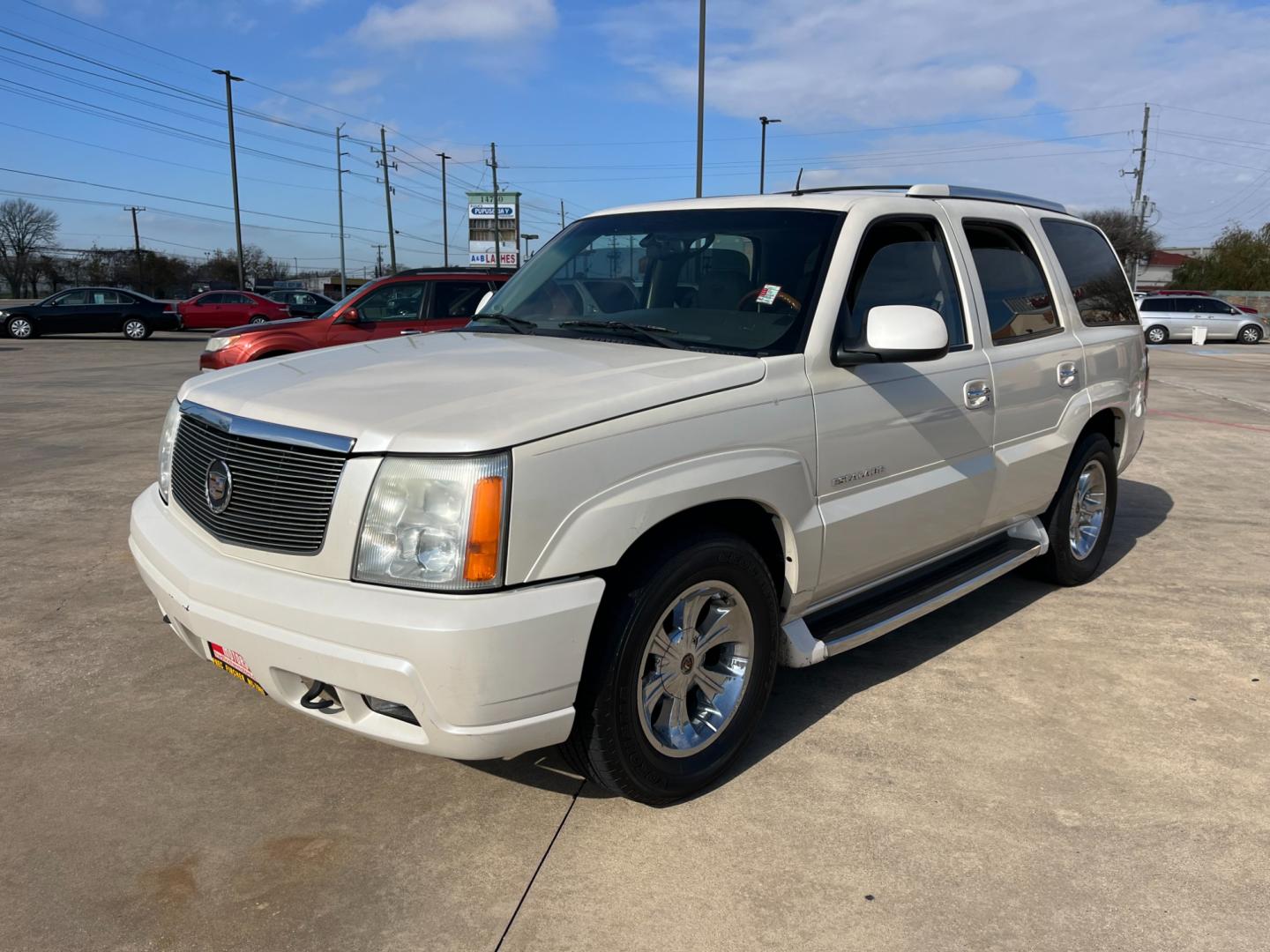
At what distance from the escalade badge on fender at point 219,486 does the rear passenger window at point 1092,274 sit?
13.0 feet

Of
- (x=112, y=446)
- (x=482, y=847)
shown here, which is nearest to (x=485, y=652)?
(x=482, y=847)

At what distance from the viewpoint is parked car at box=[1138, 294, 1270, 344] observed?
32.5 meters

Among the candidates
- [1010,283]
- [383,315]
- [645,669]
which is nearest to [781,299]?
[645,669]

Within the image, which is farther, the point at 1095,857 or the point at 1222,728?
the point at 1222,728

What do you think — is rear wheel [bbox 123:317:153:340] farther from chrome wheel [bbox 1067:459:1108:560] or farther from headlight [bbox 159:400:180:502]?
chrome wheel [bbox 1067:459:1108:560]

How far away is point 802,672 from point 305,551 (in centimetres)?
227

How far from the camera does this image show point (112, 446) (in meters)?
9.30

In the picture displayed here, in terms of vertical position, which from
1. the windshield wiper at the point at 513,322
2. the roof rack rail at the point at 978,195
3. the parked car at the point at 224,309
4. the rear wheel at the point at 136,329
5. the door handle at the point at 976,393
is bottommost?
the rear wheel at the point at 136,329

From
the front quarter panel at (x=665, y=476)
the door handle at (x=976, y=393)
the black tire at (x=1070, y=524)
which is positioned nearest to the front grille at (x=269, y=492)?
the front quarter panel at (x=665, y=476)

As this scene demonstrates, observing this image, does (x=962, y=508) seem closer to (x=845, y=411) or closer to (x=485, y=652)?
(x=845, y=411)

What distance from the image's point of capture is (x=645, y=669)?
2.98 metres

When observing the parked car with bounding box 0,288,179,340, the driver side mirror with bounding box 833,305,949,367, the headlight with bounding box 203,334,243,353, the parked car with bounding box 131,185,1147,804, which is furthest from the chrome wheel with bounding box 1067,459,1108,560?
the parked car with bounding box 0,288,179,340

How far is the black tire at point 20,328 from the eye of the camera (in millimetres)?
27625

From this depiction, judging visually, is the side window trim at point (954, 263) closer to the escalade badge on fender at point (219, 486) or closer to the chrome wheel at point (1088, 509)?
the chrome wheel at point (1088, 509)
